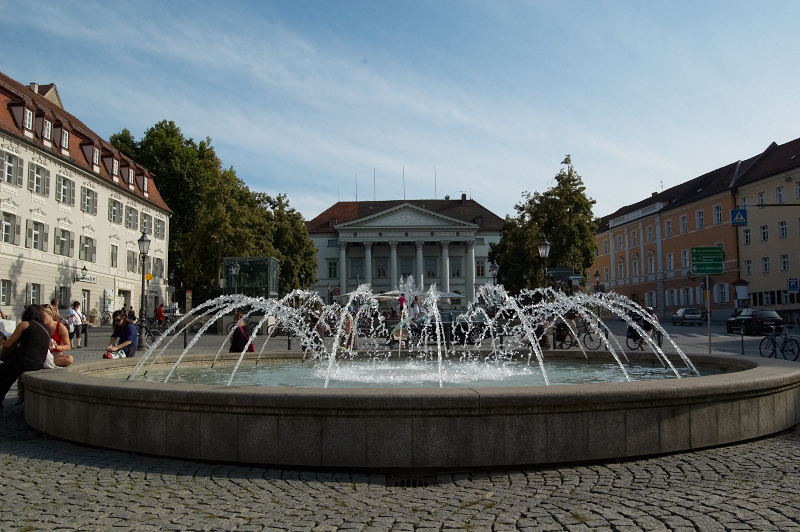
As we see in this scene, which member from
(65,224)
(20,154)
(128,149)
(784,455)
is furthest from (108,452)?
(128,149)

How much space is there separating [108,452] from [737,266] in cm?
5811

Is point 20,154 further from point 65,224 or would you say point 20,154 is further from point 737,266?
point 737,266

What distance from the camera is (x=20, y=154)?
36500 millimetres

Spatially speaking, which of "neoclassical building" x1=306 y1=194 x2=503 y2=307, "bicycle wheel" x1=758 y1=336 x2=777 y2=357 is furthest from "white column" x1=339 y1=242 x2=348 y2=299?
"bicycle wheel" x1=758 y1=336 x2=777 y2=357

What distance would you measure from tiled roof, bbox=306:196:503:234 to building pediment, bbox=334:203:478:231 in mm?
4010

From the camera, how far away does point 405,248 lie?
3809 inches

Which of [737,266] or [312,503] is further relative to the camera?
[737,266]

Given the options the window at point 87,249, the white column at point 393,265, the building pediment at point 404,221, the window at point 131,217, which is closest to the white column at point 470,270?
the building pediment at point 404,221

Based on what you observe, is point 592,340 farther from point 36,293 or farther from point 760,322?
point 36,293

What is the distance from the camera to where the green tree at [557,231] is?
154ft

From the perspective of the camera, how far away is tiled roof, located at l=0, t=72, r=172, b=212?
1426 inches

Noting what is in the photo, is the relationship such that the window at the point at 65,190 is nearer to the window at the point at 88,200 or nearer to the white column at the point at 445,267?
the window at the point at 88,200

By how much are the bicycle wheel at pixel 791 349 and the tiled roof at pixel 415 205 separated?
264ft

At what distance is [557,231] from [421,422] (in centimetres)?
4302
